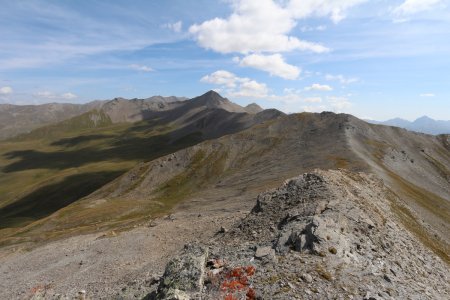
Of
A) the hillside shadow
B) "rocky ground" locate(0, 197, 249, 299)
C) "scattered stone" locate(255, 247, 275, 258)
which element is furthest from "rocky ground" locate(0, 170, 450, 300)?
the hillside shadow

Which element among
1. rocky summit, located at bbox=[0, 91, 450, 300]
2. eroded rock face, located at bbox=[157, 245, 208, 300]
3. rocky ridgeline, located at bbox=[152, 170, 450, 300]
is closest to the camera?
rocky ridgeline, located at bbox=[152, 170, 450, 300]

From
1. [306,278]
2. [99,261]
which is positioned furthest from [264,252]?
[99,261]

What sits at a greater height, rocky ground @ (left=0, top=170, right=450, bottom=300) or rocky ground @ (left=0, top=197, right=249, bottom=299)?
rocky ground @ (left=0, top=170, right=450, bottom=300)

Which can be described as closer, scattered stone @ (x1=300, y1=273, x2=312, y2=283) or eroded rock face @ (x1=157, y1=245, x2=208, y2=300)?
scattered stone @ (x1=300, y1=273, x2=312, y2=283)

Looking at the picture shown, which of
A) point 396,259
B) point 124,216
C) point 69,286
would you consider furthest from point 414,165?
point 69,286

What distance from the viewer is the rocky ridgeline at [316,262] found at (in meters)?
22.1

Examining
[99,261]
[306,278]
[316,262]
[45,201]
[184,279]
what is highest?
[316,262]

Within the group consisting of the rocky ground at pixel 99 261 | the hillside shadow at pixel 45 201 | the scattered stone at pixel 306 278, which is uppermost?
the scattered stone at pixel 306 278

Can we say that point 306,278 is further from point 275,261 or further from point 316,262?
point 275,261

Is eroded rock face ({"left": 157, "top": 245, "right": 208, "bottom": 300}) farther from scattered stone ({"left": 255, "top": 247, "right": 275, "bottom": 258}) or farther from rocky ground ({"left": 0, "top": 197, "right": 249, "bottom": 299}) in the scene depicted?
rocky ground ({"left": 0, "top": 197, "right": 249, "bottom": 299})

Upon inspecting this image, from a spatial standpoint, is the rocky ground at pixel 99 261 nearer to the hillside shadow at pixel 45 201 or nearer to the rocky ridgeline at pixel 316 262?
the rocky ridgeline at pixel 316 262

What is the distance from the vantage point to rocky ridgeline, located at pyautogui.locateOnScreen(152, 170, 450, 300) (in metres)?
22.1

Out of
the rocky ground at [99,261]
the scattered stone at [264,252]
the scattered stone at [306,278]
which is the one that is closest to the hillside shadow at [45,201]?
the rocky ground at [99,261]

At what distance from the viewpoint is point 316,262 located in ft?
80.1
